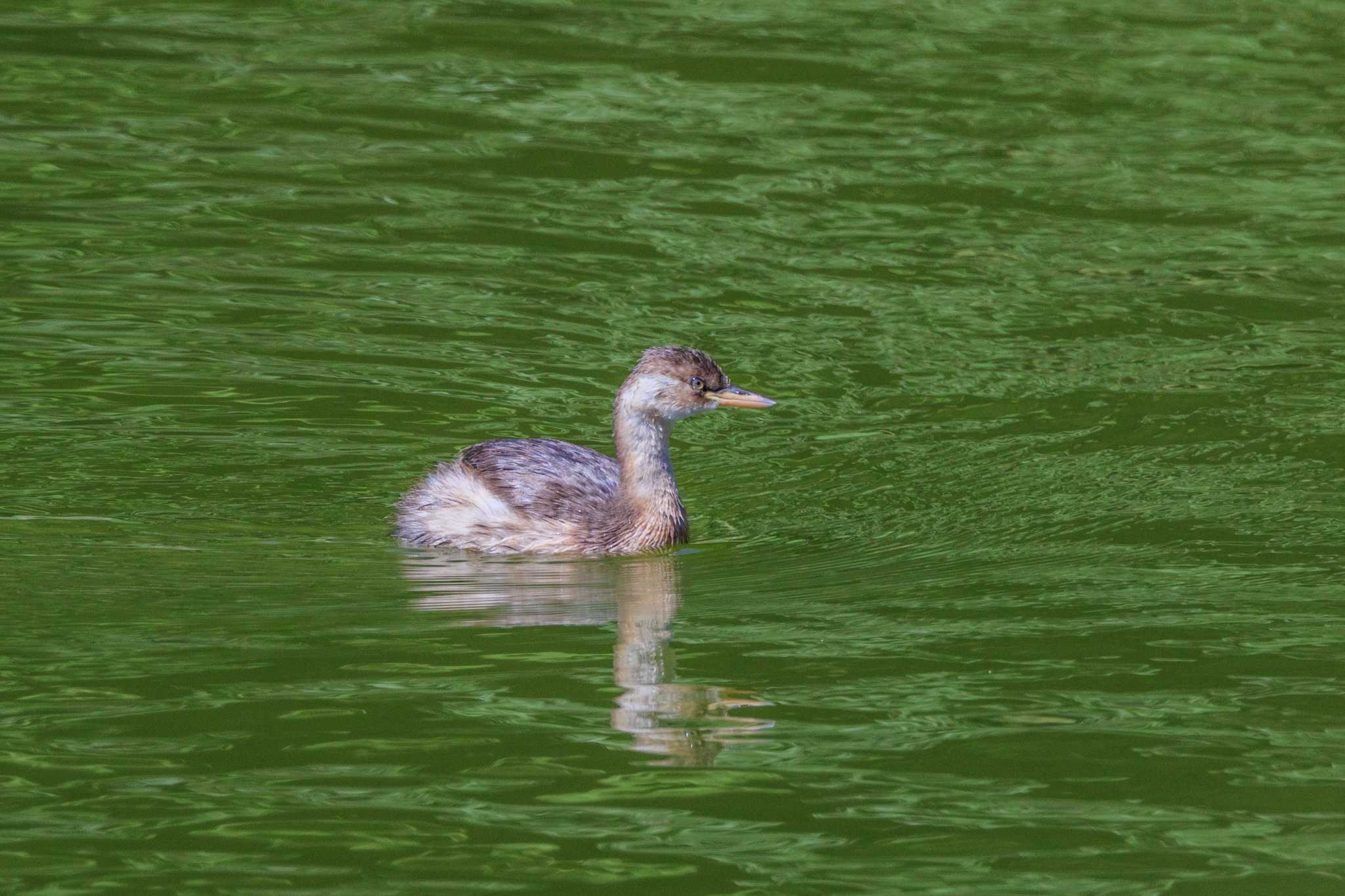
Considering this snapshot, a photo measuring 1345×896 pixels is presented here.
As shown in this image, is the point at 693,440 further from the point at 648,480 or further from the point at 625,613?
the point at 625,613

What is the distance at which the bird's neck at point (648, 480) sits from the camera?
977 centimetres

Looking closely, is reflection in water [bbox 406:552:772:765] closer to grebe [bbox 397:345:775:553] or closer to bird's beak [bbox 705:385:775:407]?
grebe [bbox 397:345:775:553]

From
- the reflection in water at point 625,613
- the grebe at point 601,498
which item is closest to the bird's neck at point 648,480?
the grebe at point 601,498

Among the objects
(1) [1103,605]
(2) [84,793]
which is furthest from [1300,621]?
(2) [84,793]

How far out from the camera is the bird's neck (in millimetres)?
9766

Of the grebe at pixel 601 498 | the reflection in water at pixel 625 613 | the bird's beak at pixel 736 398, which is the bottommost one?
the reflection in water at pixel 625 613

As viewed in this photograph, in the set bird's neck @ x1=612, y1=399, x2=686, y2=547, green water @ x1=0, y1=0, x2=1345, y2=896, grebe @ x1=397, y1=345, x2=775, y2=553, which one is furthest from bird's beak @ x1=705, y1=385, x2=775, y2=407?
green water @ x1=0, y1=0, x2=1345, y2=896

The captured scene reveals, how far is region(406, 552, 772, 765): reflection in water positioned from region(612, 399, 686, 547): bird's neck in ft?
0.54

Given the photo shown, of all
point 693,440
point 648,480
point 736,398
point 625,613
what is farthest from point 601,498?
point 693,440

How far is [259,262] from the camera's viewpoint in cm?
1341

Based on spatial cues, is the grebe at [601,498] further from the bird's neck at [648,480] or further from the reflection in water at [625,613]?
the reflection in water at [625,613]

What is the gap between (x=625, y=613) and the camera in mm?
8523

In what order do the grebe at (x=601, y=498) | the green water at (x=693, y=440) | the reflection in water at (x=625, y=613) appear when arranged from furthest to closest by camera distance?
1. the grebe at (x=601, y=498)
2. the reflection in water at (x=625, y=613)
3. the green water at (x=693, y=440)

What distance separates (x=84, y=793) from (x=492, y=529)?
3617mm
